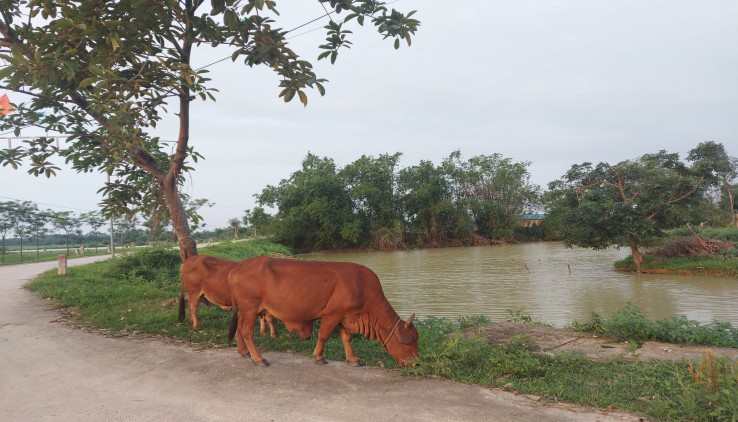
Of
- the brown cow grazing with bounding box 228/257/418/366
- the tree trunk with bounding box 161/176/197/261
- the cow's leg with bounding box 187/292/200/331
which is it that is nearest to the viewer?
the brown cow grazing with bounding box 228/257/418/366

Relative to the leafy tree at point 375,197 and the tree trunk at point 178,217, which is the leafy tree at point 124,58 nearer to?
the tree trunk at point 178,217

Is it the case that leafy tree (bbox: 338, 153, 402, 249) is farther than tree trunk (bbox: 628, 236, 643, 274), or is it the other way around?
leafy tree (bbox: 338, 153, 402, 249)

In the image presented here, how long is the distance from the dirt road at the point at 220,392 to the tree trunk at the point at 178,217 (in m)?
2.56

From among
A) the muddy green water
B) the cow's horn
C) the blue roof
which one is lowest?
the muddy green water

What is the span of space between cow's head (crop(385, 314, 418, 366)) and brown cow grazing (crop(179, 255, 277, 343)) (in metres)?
2.20

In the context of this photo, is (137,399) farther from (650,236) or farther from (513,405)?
(650,236)

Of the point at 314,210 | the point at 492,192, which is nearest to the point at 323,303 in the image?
the point at 314,210

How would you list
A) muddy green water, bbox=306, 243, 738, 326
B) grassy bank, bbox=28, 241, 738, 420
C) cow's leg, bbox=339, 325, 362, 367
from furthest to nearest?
muddy green water, bbox=306, 243, 738, 326
cow's leg, bbox=339, 325, 362, 367
grassy bank, bbox=28, 241, 738, 420

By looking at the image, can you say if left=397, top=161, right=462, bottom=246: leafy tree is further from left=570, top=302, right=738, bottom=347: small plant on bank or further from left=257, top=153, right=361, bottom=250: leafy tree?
left=570, top=302, right=738, bottom=347: small plant on bank

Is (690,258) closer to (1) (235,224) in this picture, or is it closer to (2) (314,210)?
(2) (314,210)

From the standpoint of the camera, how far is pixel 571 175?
2150cm

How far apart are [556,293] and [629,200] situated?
6.96 metres

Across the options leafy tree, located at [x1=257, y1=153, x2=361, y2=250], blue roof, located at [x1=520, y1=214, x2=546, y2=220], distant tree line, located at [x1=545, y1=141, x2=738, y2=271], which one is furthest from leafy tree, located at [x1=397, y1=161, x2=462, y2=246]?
distant tree line, located at [x1=545, y1=141, x2=738, y2=271]

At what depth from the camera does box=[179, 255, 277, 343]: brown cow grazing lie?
6645 mm
